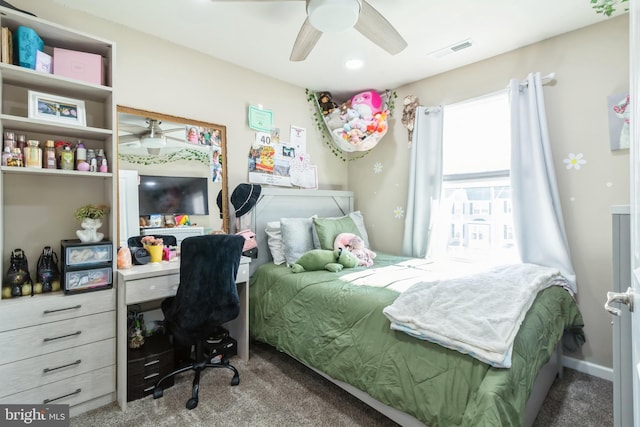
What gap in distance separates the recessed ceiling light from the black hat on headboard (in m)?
1.41

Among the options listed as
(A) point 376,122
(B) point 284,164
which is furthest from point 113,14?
(A) point 376,122

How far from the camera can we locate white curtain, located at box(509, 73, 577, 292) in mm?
2402

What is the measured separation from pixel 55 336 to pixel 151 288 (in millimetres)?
516

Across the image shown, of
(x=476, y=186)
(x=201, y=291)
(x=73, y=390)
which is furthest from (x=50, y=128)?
(x=476, y=186)

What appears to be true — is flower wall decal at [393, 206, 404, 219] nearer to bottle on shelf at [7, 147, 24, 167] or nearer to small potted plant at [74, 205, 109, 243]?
small potted plant at [74, 205, 109, 243]

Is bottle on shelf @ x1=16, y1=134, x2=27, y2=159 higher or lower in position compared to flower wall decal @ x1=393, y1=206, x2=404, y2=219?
higher

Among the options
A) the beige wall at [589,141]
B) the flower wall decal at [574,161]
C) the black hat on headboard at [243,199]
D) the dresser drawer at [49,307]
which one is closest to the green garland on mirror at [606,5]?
the beige wall at [589,141]

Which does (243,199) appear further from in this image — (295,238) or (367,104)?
(367,104)

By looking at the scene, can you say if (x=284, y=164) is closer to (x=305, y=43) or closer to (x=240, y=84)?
(x=240, y=84)

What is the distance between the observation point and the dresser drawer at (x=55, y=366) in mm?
1652

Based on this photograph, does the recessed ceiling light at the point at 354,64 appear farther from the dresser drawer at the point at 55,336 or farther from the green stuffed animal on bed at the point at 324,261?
the dresser drawer at the point at 55,336

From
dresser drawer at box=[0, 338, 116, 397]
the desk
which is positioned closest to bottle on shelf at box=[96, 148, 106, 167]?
the desk

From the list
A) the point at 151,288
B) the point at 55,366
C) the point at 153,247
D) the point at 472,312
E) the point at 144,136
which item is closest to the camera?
the point at 472,312

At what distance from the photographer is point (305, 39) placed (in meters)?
1.98
